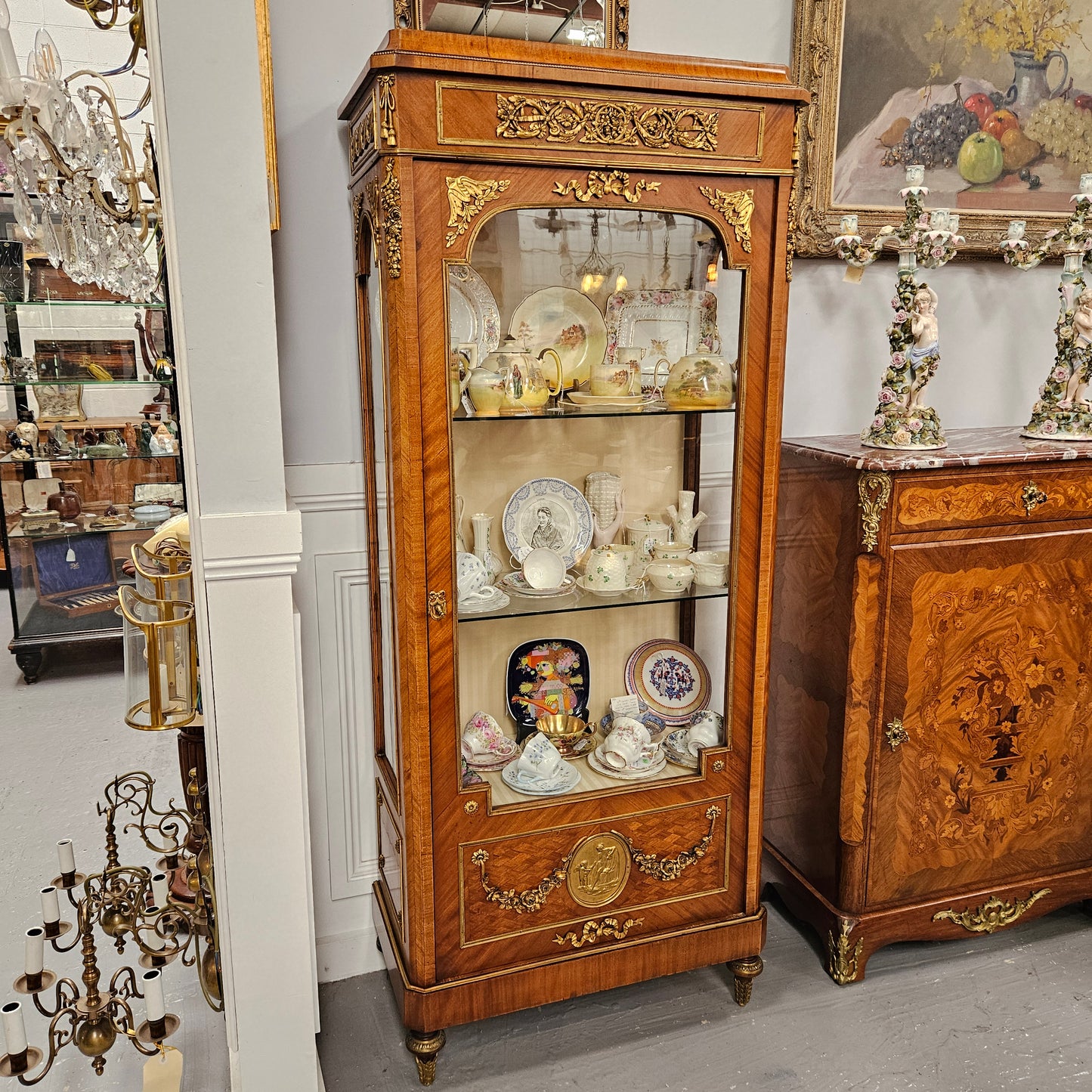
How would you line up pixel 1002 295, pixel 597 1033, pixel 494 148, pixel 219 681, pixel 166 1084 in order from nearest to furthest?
pixel 219 681 → pixel 494 148 → pixel 166 1084 → pixel 597 1033 → pixel 1002 295

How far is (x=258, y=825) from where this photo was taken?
1.46 metres

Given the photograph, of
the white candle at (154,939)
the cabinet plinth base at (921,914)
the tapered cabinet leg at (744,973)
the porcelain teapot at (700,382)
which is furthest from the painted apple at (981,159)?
the white candle at (154,939)

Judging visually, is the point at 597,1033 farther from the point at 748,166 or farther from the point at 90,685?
the point at 748,166

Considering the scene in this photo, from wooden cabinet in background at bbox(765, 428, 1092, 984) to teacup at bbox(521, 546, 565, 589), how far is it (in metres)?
0.63

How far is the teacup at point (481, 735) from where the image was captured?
1919mm

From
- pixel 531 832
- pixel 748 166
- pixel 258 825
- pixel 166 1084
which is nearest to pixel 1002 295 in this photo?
pixel 748 166

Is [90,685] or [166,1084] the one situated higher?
[90,685]

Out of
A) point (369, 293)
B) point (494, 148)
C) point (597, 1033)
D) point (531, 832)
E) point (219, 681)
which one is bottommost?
point (597, 1033)

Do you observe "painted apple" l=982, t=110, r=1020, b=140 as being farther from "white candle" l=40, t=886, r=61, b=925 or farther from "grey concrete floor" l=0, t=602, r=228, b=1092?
"white candle" l=40, t=886, r=61, b=925

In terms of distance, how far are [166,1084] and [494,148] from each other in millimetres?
1766

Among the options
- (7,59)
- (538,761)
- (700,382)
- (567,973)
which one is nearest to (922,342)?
(700,382)

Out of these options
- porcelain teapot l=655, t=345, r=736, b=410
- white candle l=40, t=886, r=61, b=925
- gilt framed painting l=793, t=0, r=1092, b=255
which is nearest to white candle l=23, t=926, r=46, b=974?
white candle l=40, t=886, r=61, b=925

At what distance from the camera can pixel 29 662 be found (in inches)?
70.2

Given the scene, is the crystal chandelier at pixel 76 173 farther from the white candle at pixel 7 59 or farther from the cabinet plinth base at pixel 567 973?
the cabinet plinth base at pixel 567 973
